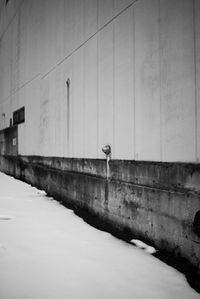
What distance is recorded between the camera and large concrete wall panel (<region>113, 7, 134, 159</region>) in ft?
15.8

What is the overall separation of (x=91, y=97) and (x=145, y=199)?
9.14ft

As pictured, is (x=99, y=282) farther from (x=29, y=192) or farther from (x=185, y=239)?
(x=29, y=192)

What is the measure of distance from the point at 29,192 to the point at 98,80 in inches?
193

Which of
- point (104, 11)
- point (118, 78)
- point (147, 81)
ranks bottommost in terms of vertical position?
point (147, 81)

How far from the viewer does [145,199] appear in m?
4.35

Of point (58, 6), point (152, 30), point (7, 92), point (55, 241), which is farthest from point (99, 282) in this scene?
point (7, 92)

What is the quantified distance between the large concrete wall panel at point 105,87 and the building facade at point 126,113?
20mm

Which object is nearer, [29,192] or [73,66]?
[73,66]

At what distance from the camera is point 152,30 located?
4.30 meters

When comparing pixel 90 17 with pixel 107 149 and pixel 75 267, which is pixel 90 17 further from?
pixel 75 267

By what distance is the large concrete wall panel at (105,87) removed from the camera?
5438 mm

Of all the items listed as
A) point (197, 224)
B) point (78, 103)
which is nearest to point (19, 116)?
point (78, 103)

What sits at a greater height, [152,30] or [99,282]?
[152,30]

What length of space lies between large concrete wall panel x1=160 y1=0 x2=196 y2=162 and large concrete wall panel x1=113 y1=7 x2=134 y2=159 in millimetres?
829
